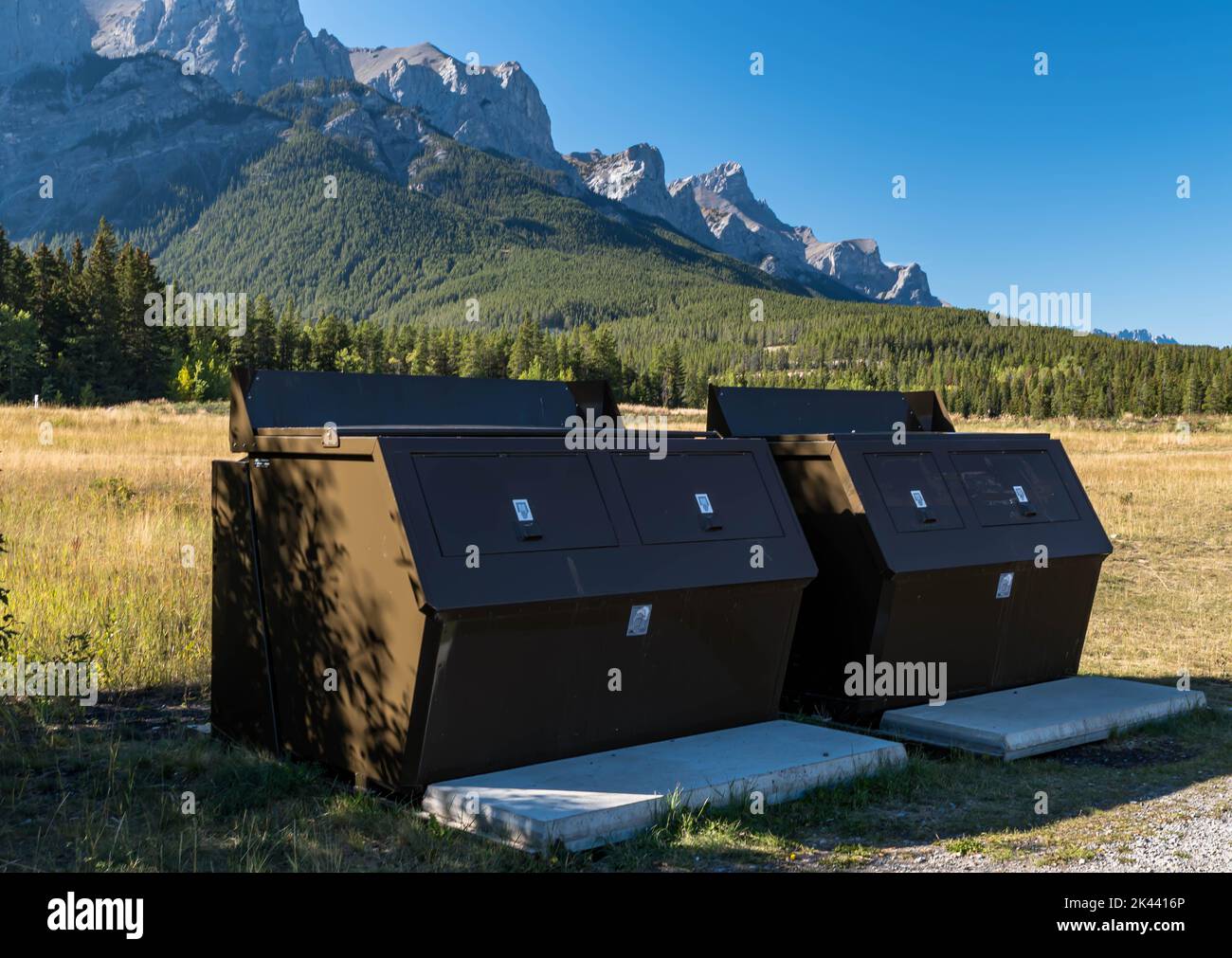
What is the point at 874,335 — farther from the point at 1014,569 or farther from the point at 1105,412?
the point at 1014,569

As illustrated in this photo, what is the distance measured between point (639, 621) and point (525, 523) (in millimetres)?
809

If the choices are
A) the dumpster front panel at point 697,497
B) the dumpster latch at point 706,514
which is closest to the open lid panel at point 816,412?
the dumpster front panel at point 697,497

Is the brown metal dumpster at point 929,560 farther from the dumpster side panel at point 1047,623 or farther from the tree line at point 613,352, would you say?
the tree line at point 613,352

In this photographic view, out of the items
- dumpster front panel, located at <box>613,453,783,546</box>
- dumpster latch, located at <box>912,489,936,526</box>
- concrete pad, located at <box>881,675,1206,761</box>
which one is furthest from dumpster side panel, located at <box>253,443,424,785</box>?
dumpster latch, located at <box>912,489,936,526</box>

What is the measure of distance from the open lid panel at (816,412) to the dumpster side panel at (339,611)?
2.99 m

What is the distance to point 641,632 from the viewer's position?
565 centimetres

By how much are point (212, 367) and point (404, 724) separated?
66077 mm

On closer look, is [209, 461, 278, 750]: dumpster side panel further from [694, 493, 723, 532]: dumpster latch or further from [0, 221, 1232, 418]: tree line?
[0, 221, 1232, 418]: tree line

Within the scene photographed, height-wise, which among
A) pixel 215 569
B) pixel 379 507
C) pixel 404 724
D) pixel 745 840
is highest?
pixel 379 507

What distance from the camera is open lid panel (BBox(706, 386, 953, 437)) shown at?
320 inches
